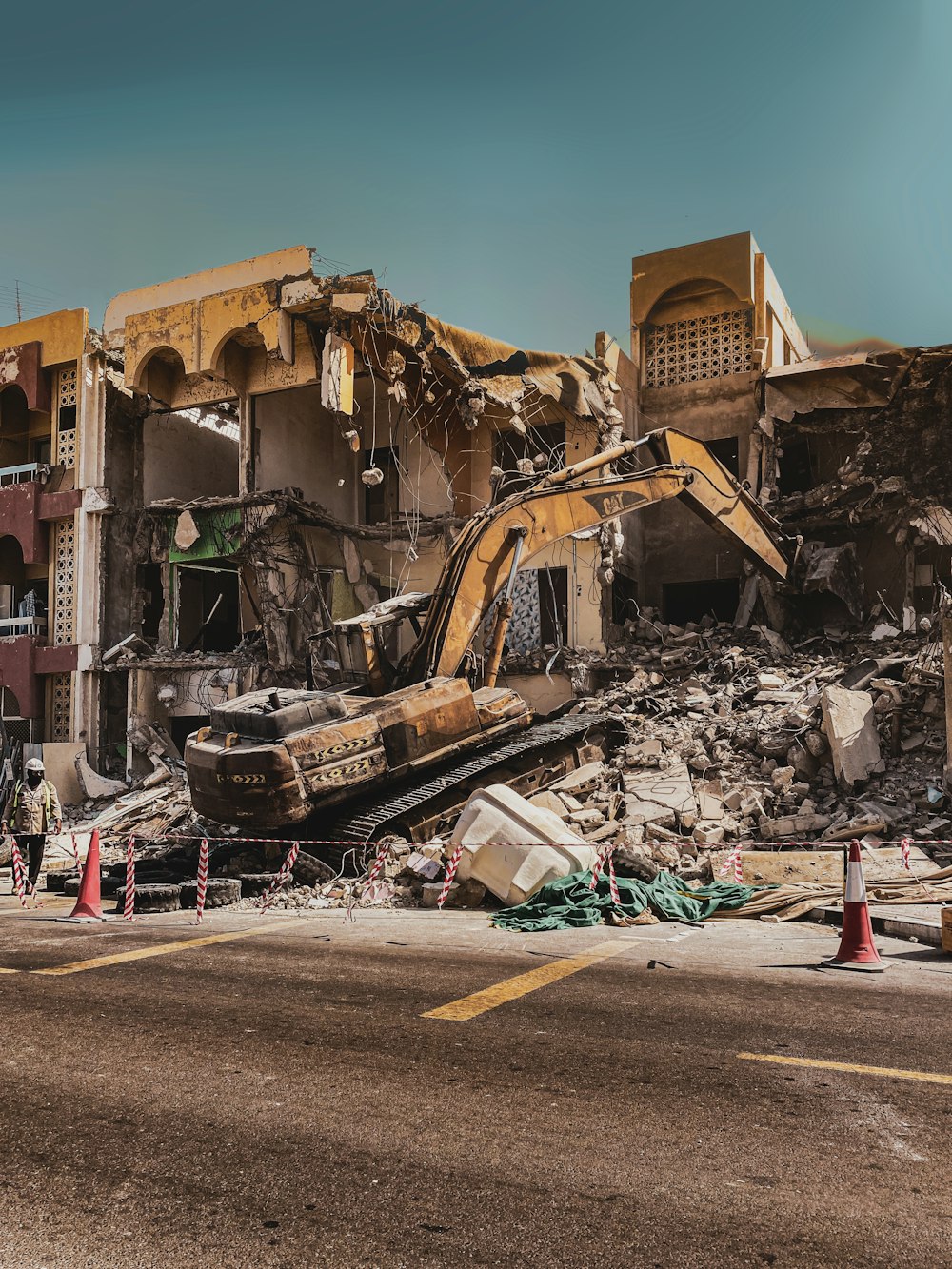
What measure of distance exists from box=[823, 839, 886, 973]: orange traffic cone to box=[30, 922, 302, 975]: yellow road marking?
4786 mm

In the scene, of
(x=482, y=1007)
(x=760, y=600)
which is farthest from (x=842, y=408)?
(x=482, y=1007)

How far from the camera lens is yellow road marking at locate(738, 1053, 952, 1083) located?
14.7 ft

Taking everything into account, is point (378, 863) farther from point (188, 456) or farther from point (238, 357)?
point (188, 456)

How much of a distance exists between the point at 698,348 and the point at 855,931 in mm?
19916

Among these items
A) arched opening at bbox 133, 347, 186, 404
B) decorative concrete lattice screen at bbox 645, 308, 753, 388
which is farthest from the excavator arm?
arched opening at bbox 133, 347, 186, 404

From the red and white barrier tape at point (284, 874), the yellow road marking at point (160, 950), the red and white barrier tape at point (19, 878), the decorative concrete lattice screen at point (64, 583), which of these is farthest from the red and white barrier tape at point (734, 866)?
the decorative concrete lattice screen at point (64, 583)

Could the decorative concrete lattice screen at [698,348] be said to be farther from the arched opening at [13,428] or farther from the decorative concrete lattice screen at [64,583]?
the arched opening at [13,428]

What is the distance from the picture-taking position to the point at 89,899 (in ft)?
32.2

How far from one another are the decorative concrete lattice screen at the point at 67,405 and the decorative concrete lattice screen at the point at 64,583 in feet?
5.52

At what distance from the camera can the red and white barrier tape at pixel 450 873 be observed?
10555 millimetres

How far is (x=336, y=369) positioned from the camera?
21.3m

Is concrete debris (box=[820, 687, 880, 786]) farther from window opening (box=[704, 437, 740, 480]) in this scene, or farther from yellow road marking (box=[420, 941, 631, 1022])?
window opening (box=[704, 437, 740, 480])

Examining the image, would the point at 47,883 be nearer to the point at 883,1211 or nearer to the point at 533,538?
the point at 533,538

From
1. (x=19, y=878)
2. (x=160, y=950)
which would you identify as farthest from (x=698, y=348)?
(x=160, y=950)
